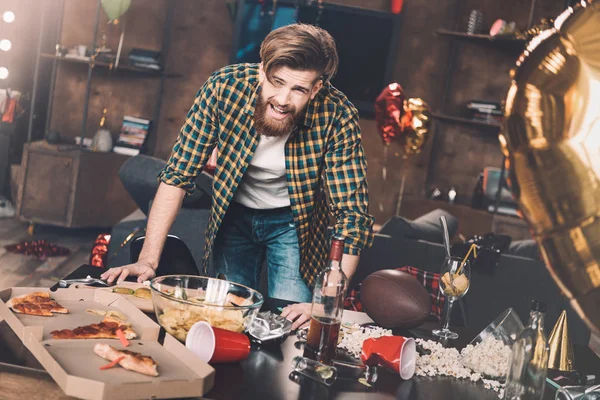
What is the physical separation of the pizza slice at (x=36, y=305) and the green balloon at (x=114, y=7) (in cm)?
472

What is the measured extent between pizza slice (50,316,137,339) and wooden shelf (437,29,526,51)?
5.14 m

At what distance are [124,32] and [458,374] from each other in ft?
18.0

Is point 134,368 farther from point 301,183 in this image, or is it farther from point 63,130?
point 63,130

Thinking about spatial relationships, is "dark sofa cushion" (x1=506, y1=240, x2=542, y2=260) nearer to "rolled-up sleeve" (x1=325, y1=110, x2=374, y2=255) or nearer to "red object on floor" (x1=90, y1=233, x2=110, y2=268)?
"rolled-up sleeve" (x1=325, y1=110, x2=374, y2=255)

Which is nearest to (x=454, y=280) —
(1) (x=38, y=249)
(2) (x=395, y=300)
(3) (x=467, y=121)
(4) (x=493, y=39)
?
(2) (x=395, y=300)

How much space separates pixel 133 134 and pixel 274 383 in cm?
523

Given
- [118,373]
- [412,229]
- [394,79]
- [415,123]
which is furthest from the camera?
[394,79]

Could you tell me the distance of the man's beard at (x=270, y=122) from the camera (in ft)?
6.40

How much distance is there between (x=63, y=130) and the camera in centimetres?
634

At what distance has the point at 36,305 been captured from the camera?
1.28 metres

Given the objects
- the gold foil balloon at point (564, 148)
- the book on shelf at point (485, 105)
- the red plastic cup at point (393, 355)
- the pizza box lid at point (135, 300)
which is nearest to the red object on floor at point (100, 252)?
the pizza box lid at point (135, 300)

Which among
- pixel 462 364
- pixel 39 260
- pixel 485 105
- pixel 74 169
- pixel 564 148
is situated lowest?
pixel 39 260

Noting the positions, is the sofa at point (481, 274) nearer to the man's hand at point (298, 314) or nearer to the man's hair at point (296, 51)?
the man's hair at point (296, 51)

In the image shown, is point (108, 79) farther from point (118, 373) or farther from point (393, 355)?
point (118, 373)
